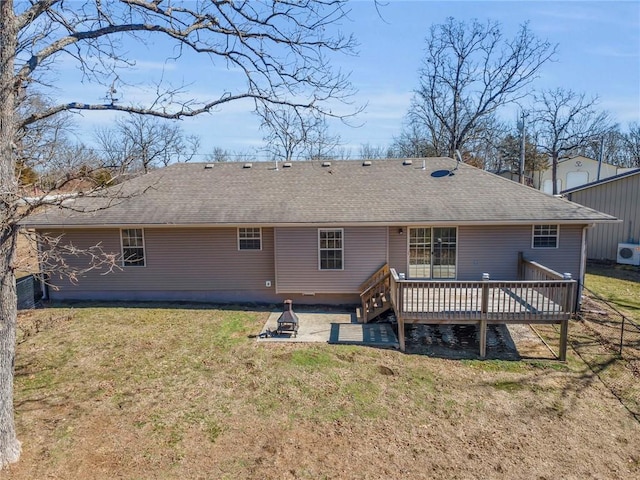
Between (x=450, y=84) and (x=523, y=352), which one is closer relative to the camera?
(x=523, y=352)

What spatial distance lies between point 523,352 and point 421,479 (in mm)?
5096

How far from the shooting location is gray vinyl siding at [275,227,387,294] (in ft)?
38.9

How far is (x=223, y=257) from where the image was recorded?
1255 centimetres

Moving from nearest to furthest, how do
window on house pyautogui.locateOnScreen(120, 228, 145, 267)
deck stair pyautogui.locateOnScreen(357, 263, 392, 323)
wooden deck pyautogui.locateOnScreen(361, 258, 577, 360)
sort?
wooden deck pyautogui.locateOnScreen(361, 258, 577, 360), deck stair pyautogui.locateOnScreen(357, 263, 392, 323), window on house pyautogui.locateOnScreen(120, 228, 145, 267)

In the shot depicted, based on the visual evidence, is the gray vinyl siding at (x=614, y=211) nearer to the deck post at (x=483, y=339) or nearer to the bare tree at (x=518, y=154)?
the deck post at (x=483, y=339)

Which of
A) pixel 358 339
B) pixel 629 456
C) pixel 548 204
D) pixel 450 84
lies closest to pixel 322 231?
pixel 358 339

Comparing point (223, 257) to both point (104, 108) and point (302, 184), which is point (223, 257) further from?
point (104, 108)

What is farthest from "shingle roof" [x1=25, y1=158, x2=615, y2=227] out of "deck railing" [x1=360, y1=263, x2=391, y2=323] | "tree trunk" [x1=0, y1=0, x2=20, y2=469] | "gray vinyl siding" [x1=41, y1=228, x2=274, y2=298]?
"tree trunk" [x1=0, y1=0, x2=20, y2=469]

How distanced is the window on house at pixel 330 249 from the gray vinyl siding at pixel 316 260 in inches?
4.6

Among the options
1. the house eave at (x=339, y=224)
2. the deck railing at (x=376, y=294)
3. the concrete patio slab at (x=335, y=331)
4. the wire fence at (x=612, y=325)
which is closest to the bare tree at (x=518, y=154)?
the wire fence at (x=612, y=325)

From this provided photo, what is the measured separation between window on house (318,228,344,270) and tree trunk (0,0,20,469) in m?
7.64

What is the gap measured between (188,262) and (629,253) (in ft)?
57.8

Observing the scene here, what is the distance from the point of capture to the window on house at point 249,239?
12445 mm

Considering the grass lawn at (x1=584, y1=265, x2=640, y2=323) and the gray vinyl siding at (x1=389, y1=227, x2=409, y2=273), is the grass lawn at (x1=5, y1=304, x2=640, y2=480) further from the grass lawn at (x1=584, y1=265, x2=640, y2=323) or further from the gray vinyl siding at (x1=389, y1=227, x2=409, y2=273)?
the grass lawn at (x1=584, y1=265, x2=640, y2=323)
